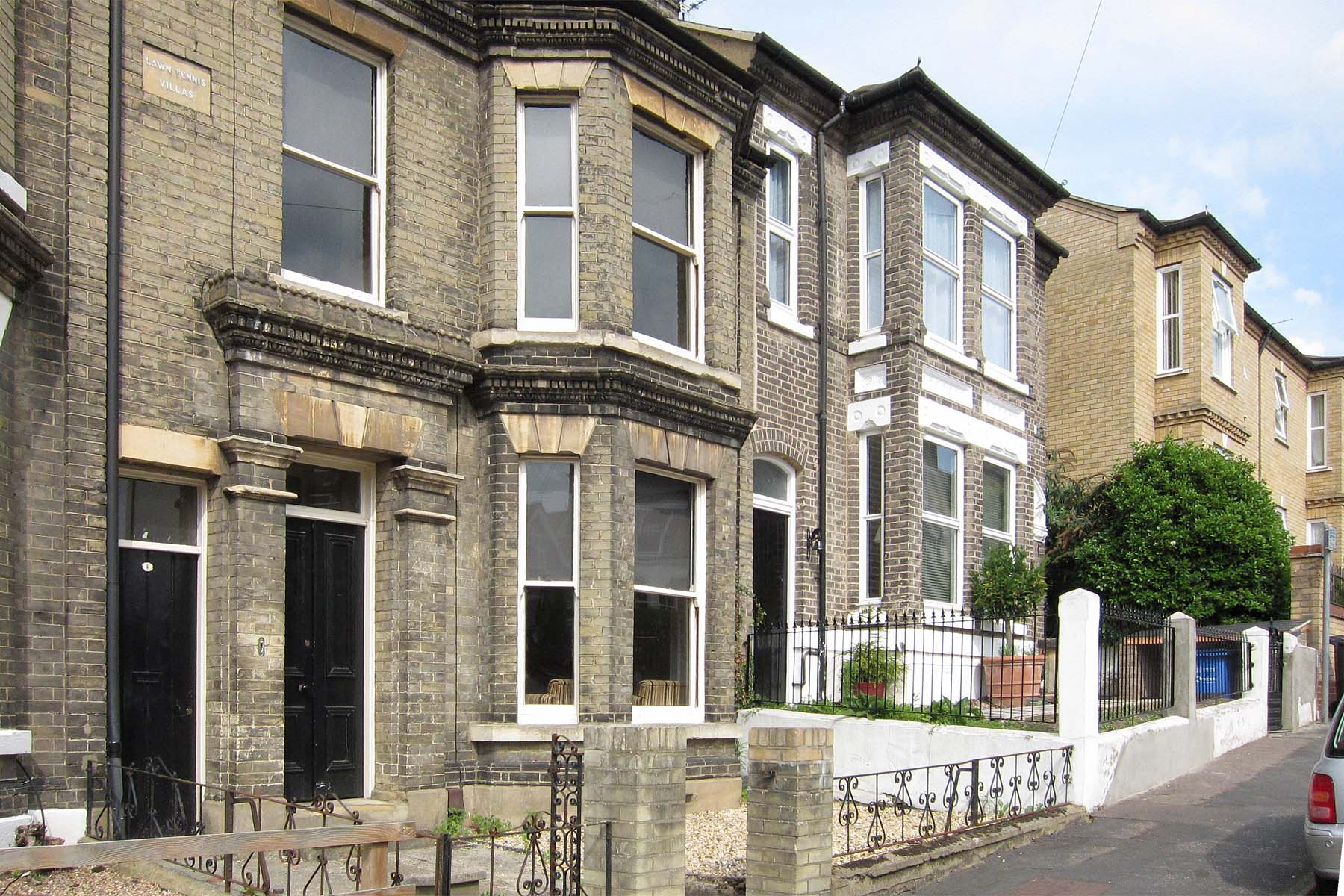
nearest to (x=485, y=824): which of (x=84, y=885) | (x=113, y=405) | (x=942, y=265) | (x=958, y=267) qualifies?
(x=84, y=885)

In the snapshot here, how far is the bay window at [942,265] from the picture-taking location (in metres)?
17.1

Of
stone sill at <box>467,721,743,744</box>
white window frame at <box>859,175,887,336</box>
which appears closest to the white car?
stone sill at <box>467,721,743,744</box>

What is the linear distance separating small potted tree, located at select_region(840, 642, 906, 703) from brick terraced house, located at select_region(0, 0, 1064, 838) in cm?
109

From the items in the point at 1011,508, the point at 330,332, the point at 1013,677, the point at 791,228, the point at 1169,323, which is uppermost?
the point at 1169,323

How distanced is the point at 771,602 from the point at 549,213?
616 cm

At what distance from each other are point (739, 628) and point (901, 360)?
4.27 m

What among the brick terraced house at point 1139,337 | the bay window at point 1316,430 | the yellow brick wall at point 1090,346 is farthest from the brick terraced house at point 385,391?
the bay window at point 1316,430

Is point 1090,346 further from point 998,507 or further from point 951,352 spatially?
point 951,352

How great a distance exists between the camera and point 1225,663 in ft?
60.5

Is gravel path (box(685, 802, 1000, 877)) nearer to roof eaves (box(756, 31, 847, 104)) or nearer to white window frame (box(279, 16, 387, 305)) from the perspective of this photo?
white window frame (box(279, 16, 387, 305))

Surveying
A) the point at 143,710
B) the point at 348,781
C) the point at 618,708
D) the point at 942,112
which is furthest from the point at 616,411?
the point at 942,112

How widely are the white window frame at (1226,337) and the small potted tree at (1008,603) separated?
1036 cm

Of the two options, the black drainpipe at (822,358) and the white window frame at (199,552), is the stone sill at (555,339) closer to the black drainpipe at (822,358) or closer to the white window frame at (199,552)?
the white window frame at (199,552)

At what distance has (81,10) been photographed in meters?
8.81
